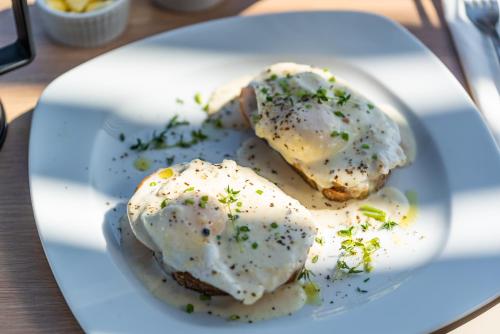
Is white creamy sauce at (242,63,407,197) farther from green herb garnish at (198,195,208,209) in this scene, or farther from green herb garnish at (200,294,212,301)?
green herb garnish at (200,294,212,301)

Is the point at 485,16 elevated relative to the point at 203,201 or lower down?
elevated

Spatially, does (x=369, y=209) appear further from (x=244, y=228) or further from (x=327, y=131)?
(x=244, y=228)

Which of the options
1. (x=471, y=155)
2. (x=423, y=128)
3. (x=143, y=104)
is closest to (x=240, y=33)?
(x=143, y=104)

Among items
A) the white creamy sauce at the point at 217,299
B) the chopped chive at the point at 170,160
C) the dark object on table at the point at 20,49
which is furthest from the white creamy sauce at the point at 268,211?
the dark object on table at the point at 20,49

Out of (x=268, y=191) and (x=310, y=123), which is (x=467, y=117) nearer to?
(x=310, y=123)

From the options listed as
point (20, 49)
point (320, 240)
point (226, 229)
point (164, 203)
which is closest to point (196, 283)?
point (226, 229)

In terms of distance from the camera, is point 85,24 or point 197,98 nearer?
point 197,98
